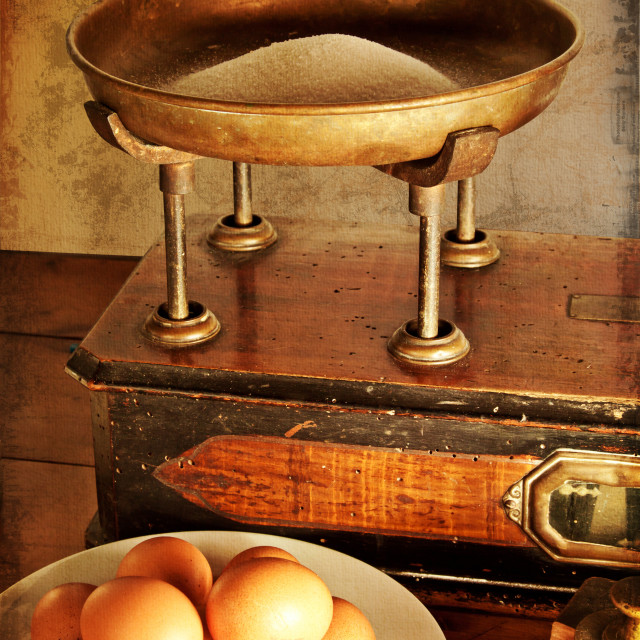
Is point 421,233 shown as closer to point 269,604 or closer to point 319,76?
point 319,76

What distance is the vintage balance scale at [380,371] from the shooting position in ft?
2.92

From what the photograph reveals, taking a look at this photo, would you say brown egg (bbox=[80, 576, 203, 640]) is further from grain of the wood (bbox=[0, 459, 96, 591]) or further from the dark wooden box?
grain of the wood (bbox=[0, 459, 96, 591])

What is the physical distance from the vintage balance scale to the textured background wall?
265 millimetres

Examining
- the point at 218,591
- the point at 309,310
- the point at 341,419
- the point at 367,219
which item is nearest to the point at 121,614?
the point at 218,591

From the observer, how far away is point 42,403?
1569 millimetres

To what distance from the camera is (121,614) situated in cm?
74

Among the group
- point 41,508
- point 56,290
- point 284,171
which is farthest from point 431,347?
point 41,508

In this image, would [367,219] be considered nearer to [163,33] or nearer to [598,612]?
[163,33]

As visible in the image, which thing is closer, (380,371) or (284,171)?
(380,371)

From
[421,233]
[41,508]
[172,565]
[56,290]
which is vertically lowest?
[41,508]

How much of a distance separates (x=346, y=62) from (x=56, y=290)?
77cm

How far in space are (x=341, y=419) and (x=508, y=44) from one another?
418 mm

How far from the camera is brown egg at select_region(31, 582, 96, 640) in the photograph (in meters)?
0.80

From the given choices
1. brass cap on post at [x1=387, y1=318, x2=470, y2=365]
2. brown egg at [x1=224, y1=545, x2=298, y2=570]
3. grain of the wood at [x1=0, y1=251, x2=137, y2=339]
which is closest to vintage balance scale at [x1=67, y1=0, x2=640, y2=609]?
brass cap on post at [x1=387, y1=318, x2=470, y2=365]
